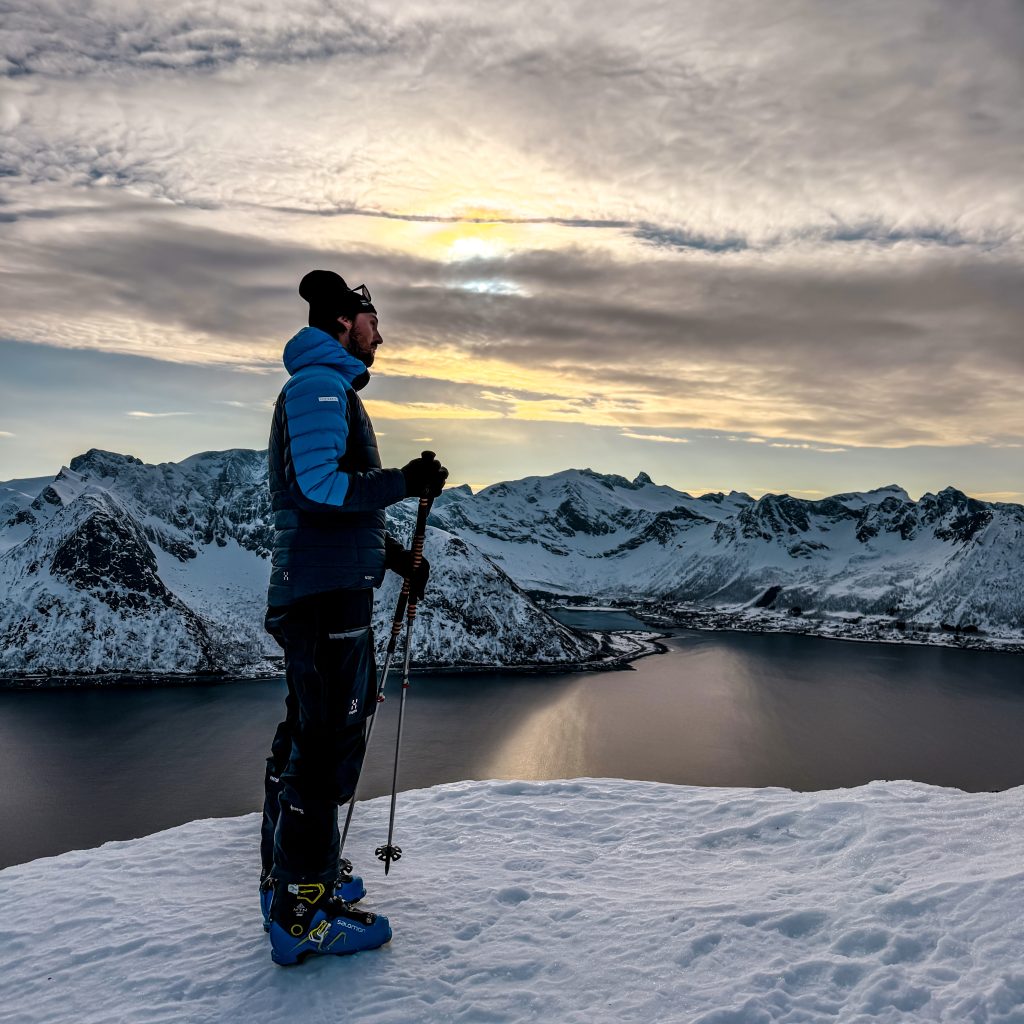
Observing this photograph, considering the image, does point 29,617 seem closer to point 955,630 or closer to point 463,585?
point 463,585

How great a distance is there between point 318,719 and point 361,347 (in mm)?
3211

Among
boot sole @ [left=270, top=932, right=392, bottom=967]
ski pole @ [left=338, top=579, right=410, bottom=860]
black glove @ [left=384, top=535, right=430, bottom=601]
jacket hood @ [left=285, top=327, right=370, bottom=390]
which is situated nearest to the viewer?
boot sole @ [left=270, top=932, right=392, bottom=967]

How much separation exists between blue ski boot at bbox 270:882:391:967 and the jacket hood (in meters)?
4.14

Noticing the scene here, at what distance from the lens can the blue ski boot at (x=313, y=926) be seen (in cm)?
537

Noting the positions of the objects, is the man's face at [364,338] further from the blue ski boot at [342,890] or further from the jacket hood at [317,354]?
the blue ski boot at [342,890]

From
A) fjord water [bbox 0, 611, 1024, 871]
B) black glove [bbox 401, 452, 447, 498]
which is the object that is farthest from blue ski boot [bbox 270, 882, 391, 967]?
fjord water [bbox 0, 611, 1024, 871]

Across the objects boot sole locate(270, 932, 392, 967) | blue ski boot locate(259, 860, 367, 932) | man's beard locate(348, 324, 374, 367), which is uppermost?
man's beard locate(348, 324, 374, 367)

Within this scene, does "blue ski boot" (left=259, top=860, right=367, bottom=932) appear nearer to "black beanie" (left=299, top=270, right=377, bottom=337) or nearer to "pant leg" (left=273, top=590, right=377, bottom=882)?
"pant leg" (left=273, top=590, right=377, bottom=882)

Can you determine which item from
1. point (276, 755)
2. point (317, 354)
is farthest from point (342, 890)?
point (317, 354)

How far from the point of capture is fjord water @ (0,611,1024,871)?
2486 inches

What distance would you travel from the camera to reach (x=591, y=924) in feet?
19.2

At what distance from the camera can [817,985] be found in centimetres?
484

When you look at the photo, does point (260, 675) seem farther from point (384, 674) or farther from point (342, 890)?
point (384, 674)

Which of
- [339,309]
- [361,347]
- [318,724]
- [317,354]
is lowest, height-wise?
[318,724]
